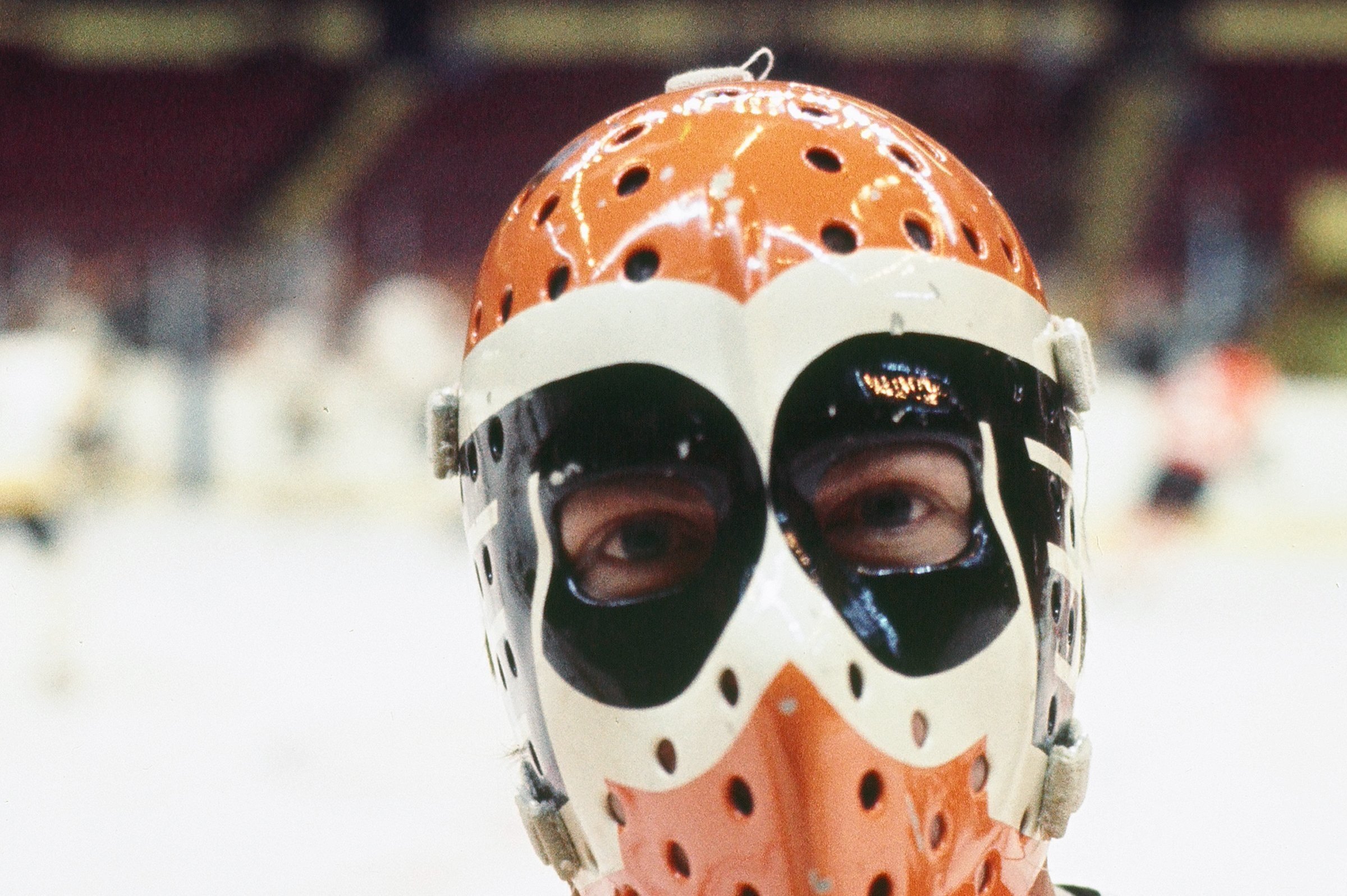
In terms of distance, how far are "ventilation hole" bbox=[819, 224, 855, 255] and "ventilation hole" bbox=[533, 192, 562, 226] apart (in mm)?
243

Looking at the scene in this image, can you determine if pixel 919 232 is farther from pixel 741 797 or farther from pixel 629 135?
pixel 741 797

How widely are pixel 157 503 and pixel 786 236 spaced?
732 cm

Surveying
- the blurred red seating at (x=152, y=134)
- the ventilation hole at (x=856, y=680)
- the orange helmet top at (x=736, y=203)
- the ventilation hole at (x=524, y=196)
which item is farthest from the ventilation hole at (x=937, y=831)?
the blurred red seating at (x=152, y=134)

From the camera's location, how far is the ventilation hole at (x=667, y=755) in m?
0.94

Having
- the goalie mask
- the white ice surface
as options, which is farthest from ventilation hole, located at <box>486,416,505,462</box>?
the white ice surface

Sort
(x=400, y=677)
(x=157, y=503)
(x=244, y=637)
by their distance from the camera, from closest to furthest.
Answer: (x=400, y=677), (x=244, y=637), (x=157, y=503)

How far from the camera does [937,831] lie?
93 cm

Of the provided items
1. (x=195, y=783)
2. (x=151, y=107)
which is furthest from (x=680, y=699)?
(x=151, y=107)

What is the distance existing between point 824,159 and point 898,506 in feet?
0.97

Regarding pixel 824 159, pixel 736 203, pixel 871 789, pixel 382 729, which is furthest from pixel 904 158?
pixel 382 729

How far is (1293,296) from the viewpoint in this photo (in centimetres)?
880

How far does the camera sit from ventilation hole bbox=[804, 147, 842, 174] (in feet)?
3.35

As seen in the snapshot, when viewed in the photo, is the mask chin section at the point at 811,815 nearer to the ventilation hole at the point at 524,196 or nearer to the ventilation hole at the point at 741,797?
the ventilation hole at the point at 741,797

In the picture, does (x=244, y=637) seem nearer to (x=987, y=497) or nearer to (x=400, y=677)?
(x=400, y=677)
